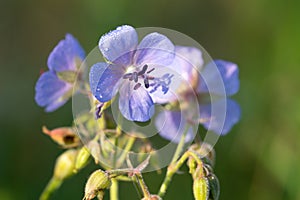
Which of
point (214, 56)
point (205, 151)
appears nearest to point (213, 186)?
point (205, 151)

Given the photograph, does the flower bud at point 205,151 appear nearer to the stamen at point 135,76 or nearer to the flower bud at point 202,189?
the flower bud at point 202,189

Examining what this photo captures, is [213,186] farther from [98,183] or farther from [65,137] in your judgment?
[65,137]

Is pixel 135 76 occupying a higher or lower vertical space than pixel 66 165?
higher

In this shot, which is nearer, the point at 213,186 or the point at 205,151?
the point at 213,186

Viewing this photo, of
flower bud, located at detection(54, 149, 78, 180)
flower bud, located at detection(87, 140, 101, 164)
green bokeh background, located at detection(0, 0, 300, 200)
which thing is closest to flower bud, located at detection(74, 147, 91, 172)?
flower bud, located at detection(87, 140, 101, 164)

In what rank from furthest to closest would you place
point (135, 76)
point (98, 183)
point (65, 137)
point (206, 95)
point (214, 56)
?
point (214, 56), point (206, 95), point (65, 137), point (135, 76), point (98, 183)

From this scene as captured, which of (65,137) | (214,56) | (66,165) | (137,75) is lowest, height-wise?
(214,56)
